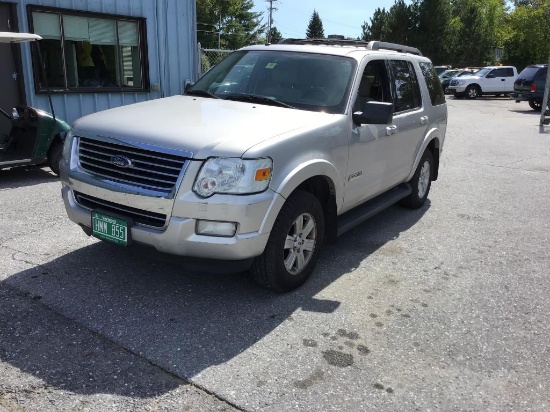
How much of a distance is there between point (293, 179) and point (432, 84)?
12.0 ft

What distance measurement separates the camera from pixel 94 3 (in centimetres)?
969

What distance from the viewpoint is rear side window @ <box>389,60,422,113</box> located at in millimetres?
5289

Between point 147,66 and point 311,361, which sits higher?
point 147,66

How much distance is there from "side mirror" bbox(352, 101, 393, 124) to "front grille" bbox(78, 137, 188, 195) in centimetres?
168

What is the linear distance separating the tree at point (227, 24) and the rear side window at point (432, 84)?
45.3 meters

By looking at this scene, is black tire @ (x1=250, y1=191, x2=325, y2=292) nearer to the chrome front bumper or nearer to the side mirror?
the chrome front bumper

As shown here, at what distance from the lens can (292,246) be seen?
3.81 m

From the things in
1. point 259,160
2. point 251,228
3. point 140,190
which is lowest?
point 251,228

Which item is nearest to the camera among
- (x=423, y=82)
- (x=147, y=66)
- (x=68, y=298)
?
(x=68, y=298)

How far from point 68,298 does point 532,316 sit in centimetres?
344

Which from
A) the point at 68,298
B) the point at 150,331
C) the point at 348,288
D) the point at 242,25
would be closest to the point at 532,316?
the point at 348,288

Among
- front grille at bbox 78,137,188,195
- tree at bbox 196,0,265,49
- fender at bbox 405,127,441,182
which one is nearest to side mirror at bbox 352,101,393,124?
front grille at bbox 78,137,188,195

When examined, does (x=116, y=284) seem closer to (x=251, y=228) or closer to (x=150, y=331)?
(x=150, y=331)

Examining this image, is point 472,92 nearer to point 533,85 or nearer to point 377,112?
point 533,85
